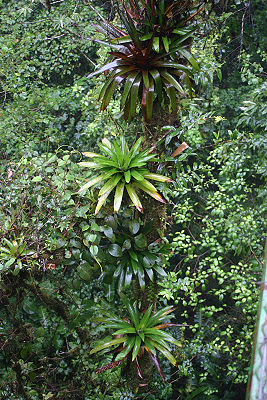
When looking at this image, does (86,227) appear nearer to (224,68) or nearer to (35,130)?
(35,130)

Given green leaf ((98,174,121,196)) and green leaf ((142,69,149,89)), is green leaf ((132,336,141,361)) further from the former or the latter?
green leaf ((142,69,149,89))

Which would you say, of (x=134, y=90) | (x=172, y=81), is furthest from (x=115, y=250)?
(x=172, y=81)

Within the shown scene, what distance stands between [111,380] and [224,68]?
180 inches

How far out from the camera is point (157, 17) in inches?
86.7

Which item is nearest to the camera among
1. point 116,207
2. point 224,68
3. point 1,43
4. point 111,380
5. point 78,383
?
point 116,207

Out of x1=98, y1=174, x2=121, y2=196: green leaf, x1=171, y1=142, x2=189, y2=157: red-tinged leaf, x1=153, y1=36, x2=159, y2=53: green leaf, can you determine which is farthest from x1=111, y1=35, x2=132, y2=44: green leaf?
x1=98, y1=174, x2=121, y2=196: green leaf

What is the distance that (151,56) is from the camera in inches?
89.2

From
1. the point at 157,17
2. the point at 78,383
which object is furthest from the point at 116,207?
the point at 78,383

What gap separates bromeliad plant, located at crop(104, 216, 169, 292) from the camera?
8.11 feet

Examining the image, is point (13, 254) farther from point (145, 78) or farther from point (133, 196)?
point (145, 78)

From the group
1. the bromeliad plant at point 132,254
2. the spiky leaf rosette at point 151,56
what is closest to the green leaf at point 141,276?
the bromeliad plant at point 132,254

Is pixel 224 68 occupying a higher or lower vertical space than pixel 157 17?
higher

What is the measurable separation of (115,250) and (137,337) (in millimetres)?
661

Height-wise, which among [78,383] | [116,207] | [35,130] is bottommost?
[78,383]
